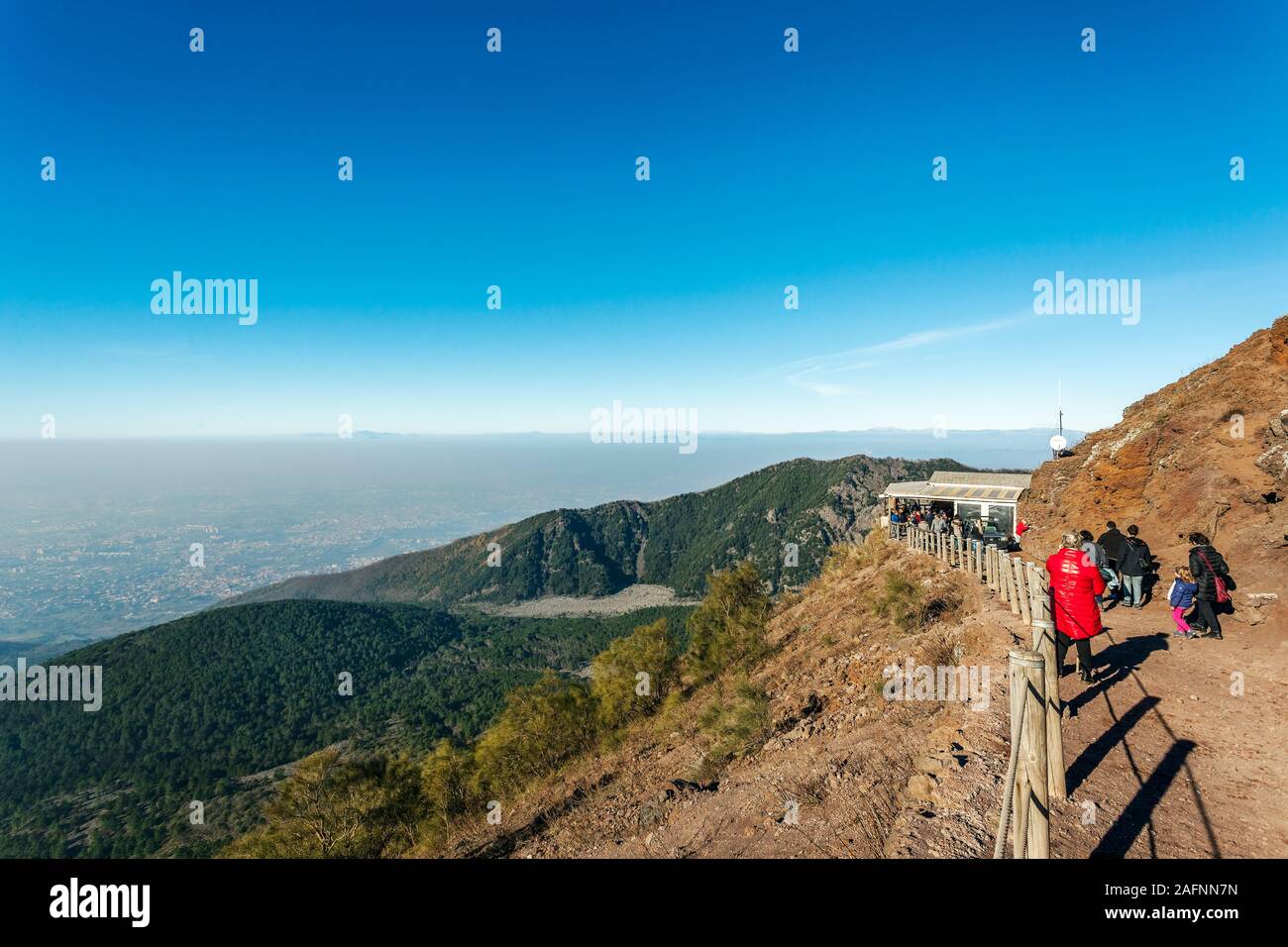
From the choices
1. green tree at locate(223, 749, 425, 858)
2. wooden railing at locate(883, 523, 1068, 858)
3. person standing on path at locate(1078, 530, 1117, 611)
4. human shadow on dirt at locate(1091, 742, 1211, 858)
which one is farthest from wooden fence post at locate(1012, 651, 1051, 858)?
green tree at locate(223, 749, 425, 858)

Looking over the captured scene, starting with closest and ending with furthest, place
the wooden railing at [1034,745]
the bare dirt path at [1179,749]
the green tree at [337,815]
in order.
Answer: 1. the wooden railing at [1034,745]
2. the bare dirt path at [1179,749]
3. the green tree at [337,815]

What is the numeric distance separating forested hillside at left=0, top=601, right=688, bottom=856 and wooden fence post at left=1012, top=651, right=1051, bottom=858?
60553mm

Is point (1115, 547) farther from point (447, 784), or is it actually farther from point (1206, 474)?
point (447, 784)

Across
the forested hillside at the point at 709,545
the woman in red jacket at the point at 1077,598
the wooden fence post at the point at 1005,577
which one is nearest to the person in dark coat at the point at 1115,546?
the wooden fence post at the point at 1005,577

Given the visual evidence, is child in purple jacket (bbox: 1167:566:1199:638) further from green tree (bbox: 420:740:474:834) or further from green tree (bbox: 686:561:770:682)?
green tree (bbox: 420:740:474:834)

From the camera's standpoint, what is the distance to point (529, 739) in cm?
2664

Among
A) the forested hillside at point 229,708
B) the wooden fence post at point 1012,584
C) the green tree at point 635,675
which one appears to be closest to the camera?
the wooden fence post at point 1012,584

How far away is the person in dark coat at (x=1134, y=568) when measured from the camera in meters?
11.8

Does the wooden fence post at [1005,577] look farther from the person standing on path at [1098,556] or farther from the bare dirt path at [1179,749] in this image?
the bare dirt path at [1179,749]

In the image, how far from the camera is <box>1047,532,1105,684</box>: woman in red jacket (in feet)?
26.2

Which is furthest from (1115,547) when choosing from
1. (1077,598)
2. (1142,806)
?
(1142,806)

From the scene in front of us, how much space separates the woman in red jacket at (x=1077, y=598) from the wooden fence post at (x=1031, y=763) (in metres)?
4.58

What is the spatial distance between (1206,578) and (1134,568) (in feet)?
7.25
